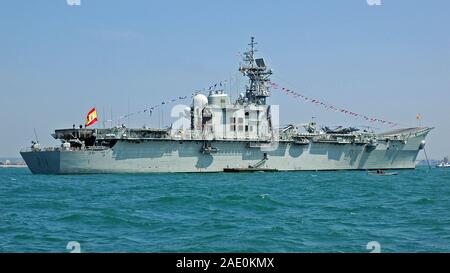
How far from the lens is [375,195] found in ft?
88.8

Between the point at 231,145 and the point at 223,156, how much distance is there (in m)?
1.49

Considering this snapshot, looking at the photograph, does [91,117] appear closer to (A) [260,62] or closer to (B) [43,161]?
(B) [43,161]

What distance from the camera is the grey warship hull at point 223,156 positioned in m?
47.8

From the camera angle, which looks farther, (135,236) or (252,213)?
(252,213)

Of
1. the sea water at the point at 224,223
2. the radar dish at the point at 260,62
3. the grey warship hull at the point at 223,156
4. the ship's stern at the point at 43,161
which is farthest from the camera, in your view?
the radar dish at the point at 260,62

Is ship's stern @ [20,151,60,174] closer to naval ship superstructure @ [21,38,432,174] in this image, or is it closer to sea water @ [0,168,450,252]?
naval ship superstructure @ [21,38,432,174]

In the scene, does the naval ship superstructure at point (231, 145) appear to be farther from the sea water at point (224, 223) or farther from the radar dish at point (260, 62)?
the sea water at point (224, 223)

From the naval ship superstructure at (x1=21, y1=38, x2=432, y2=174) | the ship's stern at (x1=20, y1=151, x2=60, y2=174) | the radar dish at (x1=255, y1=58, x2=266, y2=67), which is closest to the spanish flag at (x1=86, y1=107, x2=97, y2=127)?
the naval ship superstructure at (x1=21, y1=38, x2=432, y2=174)

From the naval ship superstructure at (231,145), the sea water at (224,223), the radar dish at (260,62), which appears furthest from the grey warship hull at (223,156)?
the sea water at (224,223)

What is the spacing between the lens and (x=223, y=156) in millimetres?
54562
